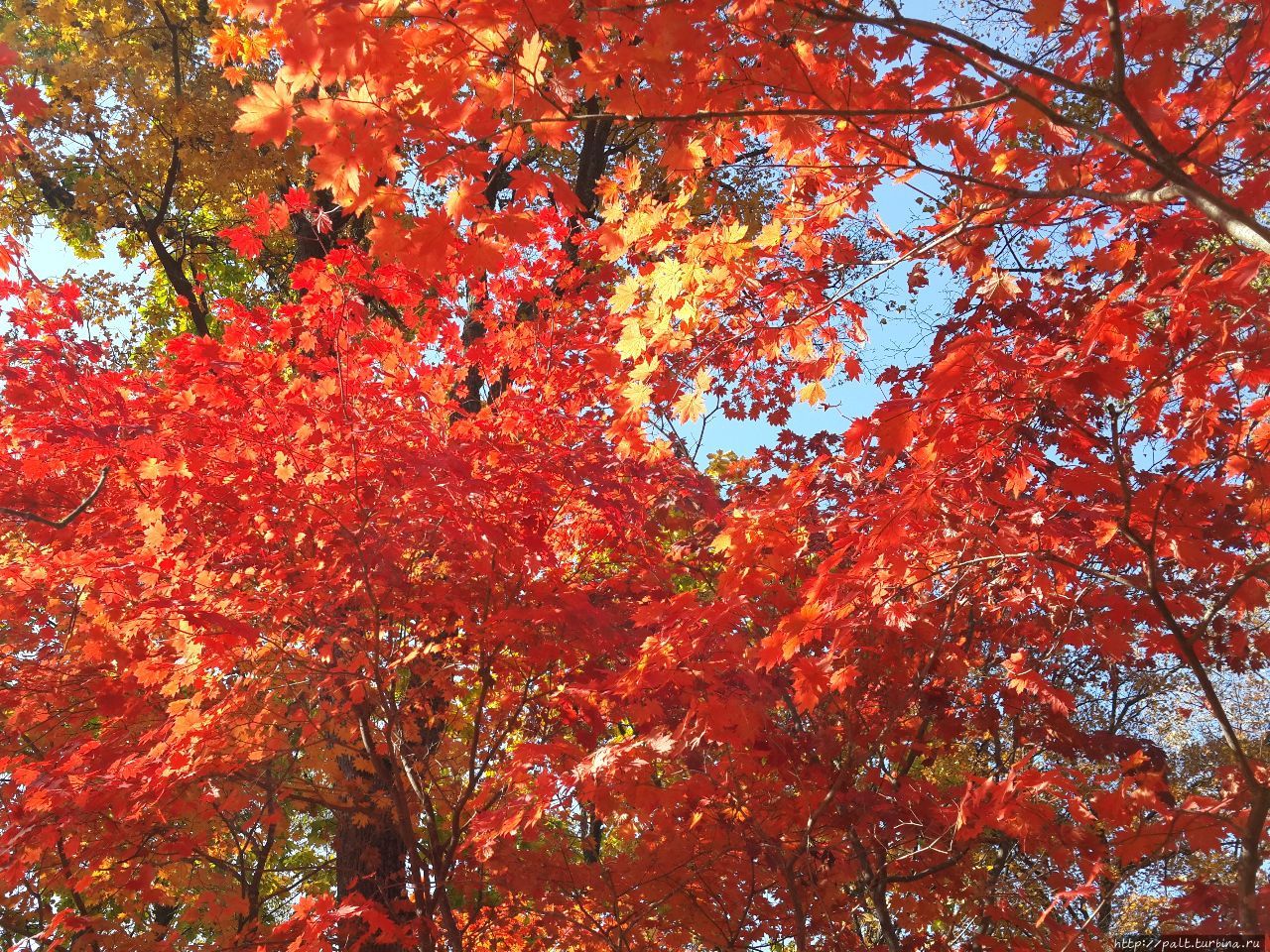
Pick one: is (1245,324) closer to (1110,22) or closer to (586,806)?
(1110,22)

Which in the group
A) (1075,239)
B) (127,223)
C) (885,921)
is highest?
(127,223)

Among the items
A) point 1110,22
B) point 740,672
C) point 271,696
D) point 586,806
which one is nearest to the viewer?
point 1110,22

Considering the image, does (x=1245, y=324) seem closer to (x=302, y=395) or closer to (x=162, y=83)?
(x=302, y=395)

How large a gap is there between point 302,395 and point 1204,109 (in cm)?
476

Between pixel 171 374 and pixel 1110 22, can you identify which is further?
pixel 171 374

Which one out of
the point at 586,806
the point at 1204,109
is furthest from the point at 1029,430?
the point at 586,806

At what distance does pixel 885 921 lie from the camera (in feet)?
15.0

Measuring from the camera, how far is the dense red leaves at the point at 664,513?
2834 millimetres

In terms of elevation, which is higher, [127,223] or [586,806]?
[127,223]

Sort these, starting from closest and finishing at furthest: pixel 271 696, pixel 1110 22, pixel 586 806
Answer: pixel 1110 22, pixel 271 696, pixel 586 806

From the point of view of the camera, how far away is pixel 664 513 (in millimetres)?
6645

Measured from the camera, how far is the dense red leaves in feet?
9.30

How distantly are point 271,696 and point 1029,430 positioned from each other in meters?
4.65

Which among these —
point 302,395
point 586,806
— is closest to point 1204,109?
point 302,395
